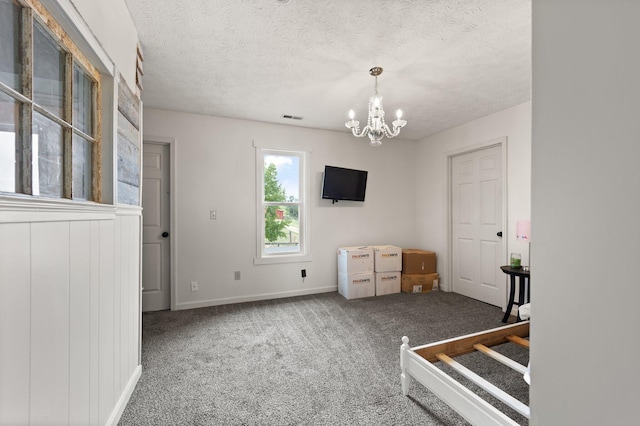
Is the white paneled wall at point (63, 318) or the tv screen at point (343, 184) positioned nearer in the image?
the white paneled wall at point (63, 318)

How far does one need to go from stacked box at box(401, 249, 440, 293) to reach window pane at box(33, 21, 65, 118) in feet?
13.3

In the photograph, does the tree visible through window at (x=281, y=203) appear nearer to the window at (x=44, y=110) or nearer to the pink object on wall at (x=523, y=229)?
the window at (x=44, y=110)

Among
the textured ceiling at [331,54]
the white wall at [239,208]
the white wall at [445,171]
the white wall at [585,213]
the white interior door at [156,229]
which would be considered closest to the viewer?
the white wall at [585,213]

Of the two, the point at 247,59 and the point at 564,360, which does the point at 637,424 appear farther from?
the point at 247,59

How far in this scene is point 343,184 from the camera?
4.22 metres

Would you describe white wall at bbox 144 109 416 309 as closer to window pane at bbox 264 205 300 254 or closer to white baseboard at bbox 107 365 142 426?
window pane at bbox 264 205 300 254

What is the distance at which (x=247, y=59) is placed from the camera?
2.31 metres

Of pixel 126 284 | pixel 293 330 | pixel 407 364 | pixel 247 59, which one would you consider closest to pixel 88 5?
pixel 247 59

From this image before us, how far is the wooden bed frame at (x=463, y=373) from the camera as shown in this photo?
1333 millimetres

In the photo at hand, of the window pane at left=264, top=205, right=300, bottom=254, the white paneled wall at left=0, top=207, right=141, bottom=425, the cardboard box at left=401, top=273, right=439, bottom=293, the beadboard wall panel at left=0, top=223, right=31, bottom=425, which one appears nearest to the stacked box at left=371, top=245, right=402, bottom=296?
the cardboard box at left=401, top=273, right=439, bottom=293

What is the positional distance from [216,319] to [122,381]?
1.45 metres

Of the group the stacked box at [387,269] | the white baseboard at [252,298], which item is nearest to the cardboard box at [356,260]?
the stacked box at [387,269]

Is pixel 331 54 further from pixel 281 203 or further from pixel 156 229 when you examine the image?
pixel 156 229

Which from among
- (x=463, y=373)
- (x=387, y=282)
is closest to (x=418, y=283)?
(x=387, y=282)
